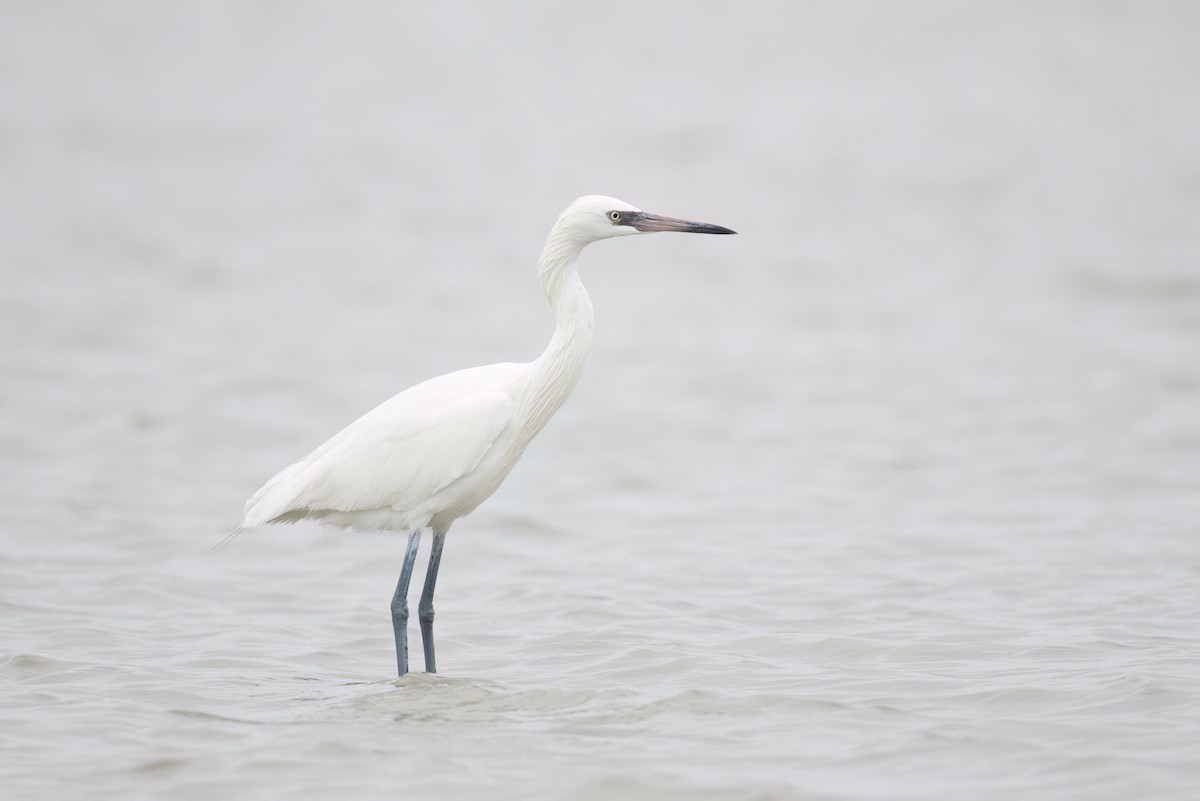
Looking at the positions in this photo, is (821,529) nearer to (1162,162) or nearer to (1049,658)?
→ (1049,658)

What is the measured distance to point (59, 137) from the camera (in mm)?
21438

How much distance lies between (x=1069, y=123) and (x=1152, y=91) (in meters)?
1.56

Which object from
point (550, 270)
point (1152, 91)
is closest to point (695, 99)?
point (1152, 91)

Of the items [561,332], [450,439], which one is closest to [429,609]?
[450,439]

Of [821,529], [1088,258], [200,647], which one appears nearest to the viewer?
[200,647]

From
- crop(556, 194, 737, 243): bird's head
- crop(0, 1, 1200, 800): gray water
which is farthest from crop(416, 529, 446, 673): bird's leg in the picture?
crop(556, 194, 737, 243): bird's head

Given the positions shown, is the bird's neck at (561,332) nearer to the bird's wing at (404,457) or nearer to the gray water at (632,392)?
the bird's wing at (404,457)

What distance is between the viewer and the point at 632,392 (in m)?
14.4

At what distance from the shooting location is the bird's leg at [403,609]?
6.68 metres

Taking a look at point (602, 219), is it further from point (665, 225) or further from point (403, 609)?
point (403, 609)

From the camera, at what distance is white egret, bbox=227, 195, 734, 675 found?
669 centimetres

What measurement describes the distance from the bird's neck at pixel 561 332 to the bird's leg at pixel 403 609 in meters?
0.76

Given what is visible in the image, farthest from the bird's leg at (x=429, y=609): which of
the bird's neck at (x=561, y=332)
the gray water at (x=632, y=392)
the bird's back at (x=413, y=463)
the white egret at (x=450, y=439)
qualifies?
the bird's neck at (x=561, y=332)

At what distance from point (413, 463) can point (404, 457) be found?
58 millimetres
